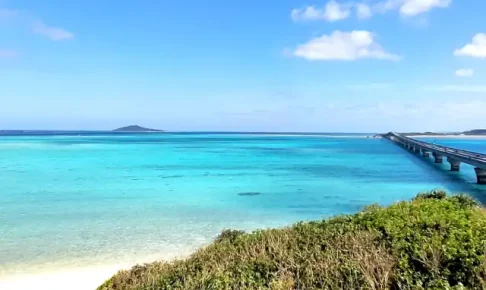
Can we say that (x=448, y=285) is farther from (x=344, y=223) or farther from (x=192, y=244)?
(x=192, y=244)

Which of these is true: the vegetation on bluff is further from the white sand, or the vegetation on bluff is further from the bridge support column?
the bridge support column

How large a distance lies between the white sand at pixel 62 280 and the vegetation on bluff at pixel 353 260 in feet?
6.42

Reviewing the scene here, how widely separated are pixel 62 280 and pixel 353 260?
6.34 m

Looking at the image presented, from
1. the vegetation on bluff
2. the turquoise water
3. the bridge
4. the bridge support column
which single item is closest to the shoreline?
the turquoise water

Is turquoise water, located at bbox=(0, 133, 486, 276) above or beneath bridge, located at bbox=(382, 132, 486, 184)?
beneath

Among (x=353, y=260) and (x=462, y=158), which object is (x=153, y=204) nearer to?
(x=353, y=260)

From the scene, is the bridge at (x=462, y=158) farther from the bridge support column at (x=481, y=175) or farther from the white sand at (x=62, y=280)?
the white sand at (x=62, y=280)

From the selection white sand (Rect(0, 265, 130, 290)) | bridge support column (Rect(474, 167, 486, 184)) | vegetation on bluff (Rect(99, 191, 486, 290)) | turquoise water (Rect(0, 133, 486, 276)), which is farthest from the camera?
bridge support column (Rect(474, 167, 486, 184))

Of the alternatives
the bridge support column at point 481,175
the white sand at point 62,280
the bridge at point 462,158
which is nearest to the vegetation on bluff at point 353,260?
the white sand at point 62,280

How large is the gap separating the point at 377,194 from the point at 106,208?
13.4 metres

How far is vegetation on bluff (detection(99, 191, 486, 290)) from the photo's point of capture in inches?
175

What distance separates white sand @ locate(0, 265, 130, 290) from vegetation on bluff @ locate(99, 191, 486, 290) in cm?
196

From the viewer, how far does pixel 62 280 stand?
326 inches

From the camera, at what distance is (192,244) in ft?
36.2
